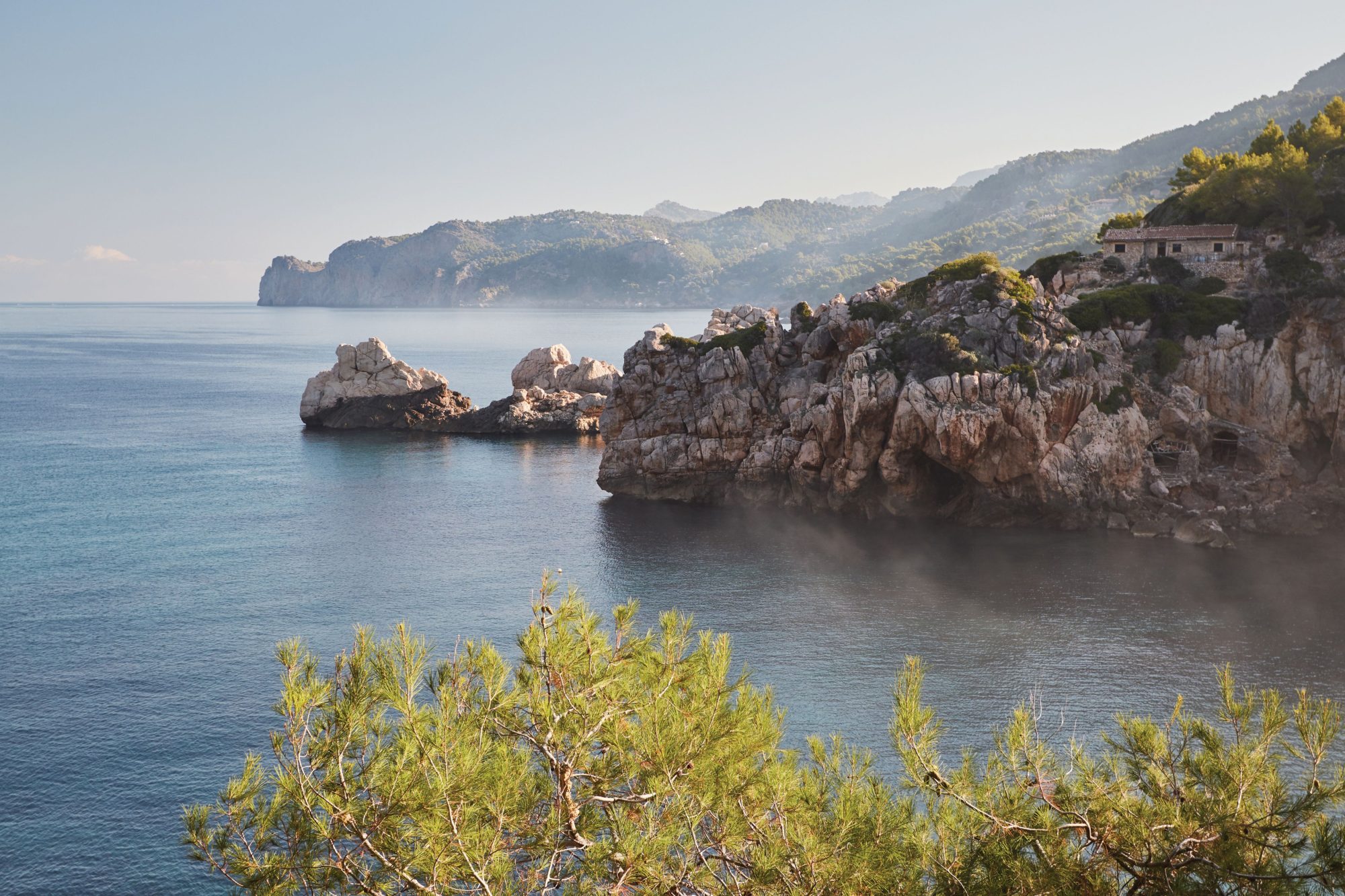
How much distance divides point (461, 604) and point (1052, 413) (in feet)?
120

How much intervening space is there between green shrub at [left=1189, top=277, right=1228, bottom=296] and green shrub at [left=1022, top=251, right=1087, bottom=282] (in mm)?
9276

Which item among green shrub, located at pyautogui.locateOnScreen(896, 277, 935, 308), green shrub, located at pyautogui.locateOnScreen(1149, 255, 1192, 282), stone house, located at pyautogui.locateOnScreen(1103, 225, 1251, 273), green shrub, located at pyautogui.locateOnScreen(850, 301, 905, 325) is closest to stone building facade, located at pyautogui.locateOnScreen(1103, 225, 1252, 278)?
stone house, located at pyautogui.locateOnScreen(1103, 225, 1251, 273)

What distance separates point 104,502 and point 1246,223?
83866mm

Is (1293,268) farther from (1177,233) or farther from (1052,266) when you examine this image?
(1052,266)

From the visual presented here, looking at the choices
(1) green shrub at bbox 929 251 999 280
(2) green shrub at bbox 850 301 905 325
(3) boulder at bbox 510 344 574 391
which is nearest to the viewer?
(2) green shrub at bbox 850 301 905 325

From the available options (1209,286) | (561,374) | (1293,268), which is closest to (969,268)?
(1209,286)

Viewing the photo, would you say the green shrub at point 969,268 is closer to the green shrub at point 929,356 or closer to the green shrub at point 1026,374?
the green shrub at point 929,356

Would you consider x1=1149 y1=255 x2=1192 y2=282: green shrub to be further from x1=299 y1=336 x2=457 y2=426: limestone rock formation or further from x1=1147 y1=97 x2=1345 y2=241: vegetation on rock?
x1=299 y1=336 x2=457 y2=426: limestone rock formation

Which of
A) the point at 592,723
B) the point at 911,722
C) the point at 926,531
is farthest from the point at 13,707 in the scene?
the point at 926,531

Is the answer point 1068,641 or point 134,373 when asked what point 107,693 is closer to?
point 1068,641

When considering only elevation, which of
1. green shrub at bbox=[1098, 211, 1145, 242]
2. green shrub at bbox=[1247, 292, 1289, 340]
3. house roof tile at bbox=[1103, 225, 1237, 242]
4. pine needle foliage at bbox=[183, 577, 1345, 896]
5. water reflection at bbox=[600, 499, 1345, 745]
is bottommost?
water reflection at bbox=[600, 499, 1345, 745]

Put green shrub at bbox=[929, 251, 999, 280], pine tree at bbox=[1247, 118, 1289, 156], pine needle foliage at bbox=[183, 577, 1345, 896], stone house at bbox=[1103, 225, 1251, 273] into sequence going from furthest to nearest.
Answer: pine tree at bbox=[1247, 118, 1289, 156]
stone house at bbox=[1103, 225, 1251, 273]
green shrub at bbox=[929, 251, 999, 280]
pine needle foliage at bbox=[183, 577, 1345, 896]

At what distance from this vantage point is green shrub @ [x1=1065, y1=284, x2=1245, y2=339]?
66.9m

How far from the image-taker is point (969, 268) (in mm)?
72625
